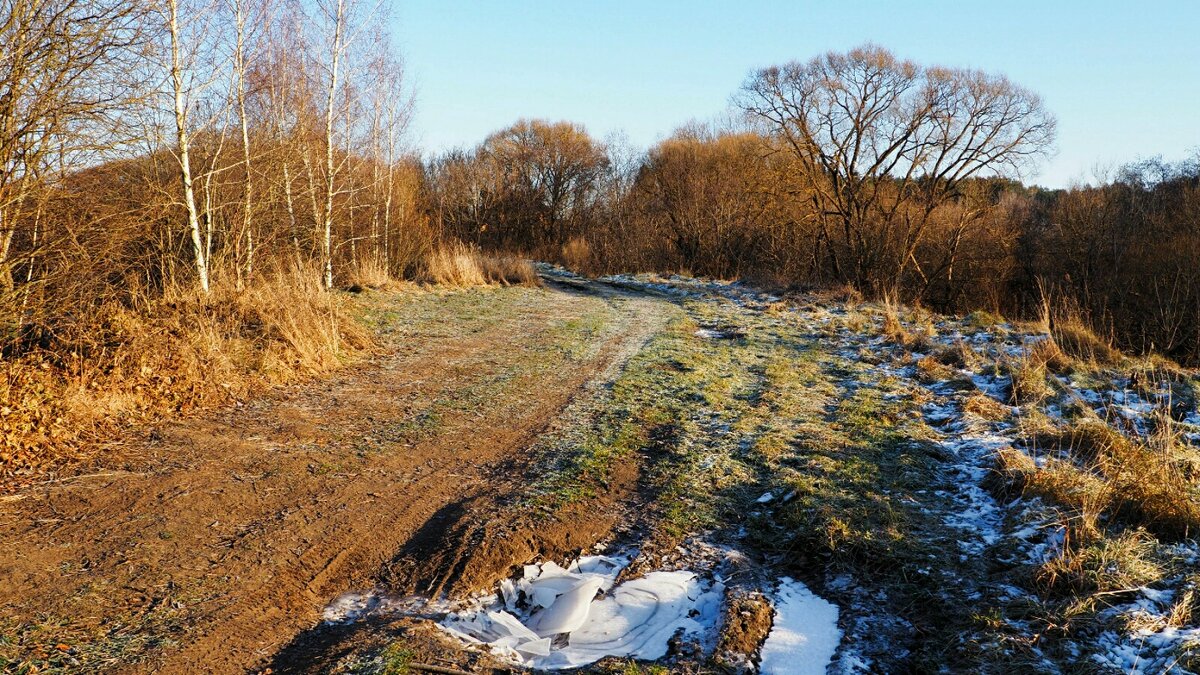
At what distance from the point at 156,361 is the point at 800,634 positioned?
6.10 m

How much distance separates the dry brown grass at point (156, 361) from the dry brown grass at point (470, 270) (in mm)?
8360

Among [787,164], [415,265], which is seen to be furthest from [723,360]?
[787,164]

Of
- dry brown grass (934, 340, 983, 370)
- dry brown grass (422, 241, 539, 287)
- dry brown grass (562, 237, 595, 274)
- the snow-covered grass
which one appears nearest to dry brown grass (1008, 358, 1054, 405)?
the snow-covered grass

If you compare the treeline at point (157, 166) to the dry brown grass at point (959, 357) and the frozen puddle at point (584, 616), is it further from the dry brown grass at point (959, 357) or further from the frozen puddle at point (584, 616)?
the dry brown grass at point (959, 357)

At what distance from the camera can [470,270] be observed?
18406 mm

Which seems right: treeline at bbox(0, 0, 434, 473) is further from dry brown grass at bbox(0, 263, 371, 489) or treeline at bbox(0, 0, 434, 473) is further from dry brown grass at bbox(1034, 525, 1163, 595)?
dry brown grass at bbox(1034, 525, 1163, 595)

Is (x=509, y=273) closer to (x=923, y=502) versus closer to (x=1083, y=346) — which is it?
(x=1083, y=346)

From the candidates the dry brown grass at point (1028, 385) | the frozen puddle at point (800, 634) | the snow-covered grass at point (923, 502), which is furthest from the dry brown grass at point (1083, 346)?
the frozen puddle at point (800, 634)

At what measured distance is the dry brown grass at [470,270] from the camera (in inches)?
699

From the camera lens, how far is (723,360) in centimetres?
961

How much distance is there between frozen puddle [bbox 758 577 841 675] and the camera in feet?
10.6

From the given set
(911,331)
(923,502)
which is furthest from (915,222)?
(923,502)

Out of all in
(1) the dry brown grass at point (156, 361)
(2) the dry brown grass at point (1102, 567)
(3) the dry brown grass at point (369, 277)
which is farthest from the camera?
(3) the dry brown grass at point (369, 277)

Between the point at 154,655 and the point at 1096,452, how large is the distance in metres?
6.18
